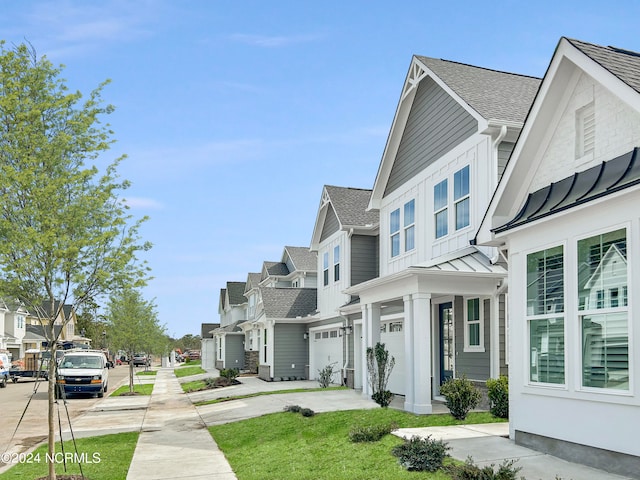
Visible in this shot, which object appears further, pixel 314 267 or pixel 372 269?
pixel 314 267

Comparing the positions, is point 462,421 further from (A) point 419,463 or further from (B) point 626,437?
(B) point 626,437

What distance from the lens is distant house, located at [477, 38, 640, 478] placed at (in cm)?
814

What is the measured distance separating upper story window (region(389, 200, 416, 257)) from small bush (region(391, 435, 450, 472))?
994 cm

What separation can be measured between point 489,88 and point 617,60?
25.3 ft

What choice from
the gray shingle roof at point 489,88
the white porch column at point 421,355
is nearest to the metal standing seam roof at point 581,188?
the white porch column at point 421,355

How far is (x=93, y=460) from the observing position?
39.7 feet

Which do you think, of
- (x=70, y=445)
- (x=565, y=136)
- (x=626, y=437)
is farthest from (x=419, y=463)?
(x=70, y=445)

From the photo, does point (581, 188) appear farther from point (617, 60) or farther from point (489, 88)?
point (489, 88)

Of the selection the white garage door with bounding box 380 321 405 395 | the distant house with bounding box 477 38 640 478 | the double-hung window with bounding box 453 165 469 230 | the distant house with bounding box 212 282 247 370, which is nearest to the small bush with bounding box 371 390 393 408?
the white garage door with bounding box 380 321 405 395

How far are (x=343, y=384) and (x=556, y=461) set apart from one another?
17.3 meters

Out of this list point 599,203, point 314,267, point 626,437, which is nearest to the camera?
point 626,437

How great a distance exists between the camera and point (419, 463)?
905cm

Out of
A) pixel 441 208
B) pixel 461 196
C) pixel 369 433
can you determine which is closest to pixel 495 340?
pixel 461 196

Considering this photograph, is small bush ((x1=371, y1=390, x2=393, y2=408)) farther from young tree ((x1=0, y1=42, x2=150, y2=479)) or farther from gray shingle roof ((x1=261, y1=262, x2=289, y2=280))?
gray shingle roof ((x1=261, y1=262, x2=289, y2=280))
